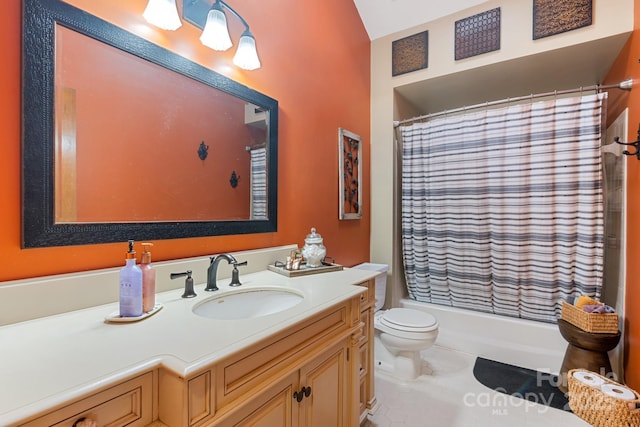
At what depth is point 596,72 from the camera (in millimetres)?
2303

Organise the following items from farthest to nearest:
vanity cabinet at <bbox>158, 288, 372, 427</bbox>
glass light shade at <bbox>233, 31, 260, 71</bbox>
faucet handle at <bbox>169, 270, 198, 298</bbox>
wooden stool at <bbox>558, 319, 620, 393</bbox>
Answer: wooden stool at <bbox>558, 319, 620, 393</bbox>
glass light shade at <bbox>233, 31, 260, 71</bbox>
faucet handle at <bbox>169, 270, 198, 298</bbox>
vanity cabinet at <bbox>158, 288, 372, 427</bbox>

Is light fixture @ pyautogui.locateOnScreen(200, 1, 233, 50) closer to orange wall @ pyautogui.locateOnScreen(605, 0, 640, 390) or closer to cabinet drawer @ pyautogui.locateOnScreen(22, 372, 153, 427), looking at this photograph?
cabinet drawer @ pyautogui.locateOnScreen(22, 372, 153, 427)

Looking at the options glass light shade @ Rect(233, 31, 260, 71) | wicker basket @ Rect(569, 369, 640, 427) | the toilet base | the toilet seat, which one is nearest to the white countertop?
the toilet seat

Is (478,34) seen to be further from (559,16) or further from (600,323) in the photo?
(600,323)

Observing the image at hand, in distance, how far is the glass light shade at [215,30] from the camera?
1.28 metres

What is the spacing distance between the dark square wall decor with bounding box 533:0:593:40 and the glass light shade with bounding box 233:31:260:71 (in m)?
1.96

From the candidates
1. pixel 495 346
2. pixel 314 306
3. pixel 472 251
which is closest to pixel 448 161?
pixel 472 251

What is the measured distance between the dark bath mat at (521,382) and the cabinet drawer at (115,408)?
205 centimetres

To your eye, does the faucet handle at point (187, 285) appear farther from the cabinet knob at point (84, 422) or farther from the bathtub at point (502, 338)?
the bathtub at point (502, 338)

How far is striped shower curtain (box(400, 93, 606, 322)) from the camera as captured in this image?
1966 mm

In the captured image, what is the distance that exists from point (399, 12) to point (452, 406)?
114 inches

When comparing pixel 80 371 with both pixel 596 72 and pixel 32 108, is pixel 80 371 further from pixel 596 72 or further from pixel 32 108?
pixel 596 72

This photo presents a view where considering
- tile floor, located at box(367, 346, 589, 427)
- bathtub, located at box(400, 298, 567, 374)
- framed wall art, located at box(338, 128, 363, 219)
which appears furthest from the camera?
framed wall art, located at box(338, 128, 363, 219)

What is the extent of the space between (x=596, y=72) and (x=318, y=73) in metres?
2.23
